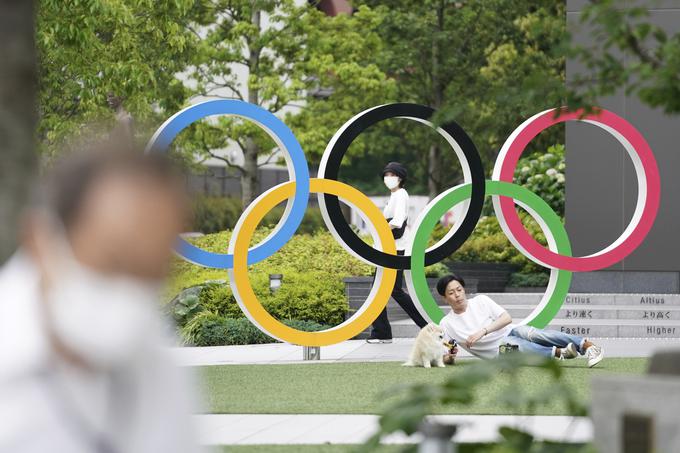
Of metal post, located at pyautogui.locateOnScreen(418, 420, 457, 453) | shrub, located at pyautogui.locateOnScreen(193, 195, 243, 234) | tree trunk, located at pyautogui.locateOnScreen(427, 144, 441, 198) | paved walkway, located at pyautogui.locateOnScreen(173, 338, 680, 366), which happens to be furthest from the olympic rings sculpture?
shrub, located at pyautogui.locateOnScreen(193, 195, 243, 234)

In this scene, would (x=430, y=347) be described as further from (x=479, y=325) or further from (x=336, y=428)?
(x=336, y=428)

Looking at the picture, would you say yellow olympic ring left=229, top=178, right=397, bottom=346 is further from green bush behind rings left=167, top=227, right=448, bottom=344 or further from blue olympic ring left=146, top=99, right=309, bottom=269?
green bush behind rings left=167, top=227, right=448, bottom=344

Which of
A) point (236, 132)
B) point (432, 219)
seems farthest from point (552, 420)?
point (236, 132)

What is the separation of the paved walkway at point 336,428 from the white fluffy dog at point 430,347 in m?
3.25

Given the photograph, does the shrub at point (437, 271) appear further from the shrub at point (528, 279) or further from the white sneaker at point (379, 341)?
the white sneaker at point (379, 341)

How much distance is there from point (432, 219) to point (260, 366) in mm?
2761

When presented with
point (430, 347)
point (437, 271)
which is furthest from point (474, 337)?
point (437, 271)

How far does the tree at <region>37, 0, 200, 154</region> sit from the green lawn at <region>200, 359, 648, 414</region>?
623 cm

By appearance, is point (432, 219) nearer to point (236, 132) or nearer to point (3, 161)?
point (3, 161)

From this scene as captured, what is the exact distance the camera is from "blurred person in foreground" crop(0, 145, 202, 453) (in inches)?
86.4

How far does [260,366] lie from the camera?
12.7 metres

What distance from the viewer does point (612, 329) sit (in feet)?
53.0

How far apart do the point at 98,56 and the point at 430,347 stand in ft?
31.6

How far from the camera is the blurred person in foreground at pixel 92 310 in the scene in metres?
2.19
